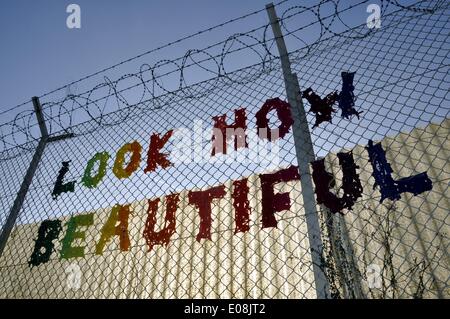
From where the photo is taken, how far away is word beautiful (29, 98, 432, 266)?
7.82 feet

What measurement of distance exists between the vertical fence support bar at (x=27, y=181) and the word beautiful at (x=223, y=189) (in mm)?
289

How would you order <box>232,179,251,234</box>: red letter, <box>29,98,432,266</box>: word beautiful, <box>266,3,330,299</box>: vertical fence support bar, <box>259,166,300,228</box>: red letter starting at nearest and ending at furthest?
<box>266,3,330,299</box>: vertical fence support bar, <box>29,98,432,266</box>: word beautiful, <box>259,166,300,228</box>: red letter, <box>232,179,251,234</box>: red letter

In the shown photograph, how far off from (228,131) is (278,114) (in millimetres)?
505

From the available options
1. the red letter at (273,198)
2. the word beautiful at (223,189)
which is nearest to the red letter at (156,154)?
the word beautiful at (223,189)

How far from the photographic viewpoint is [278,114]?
2.98 m

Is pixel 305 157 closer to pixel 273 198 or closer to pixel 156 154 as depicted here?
pixel 273 198

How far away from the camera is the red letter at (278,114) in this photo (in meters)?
2.89

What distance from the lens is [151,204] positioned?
3371 mm

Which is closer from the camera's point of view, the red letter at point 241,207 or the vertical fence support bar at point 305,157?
the vertical fence support bar at point 305,157

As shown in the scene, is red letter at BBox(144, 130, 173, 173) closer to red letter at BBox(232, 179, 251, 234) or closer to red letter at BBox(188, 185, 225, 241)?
red letter at BBox(188, 185, 225, 241)

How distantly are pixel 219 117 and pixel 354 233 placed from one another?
8.88ft

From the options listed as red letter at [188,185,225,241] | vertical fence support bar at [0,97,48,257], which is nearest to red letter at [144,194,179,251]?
red letter at [188,185,225,241]

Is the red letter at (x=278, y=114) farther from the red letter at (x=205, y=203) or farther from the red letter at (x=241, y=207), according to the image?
the red letter at (x=205, y=203)
